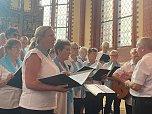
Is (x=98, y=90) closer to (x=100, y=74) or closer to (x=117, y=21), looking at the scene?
(x=100, y=74)

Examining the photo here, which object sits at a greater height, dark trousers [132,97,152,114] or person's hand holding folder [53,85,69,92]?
person's hand holding folder [53,85,69,92]

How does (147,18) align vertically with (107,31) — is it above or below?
above

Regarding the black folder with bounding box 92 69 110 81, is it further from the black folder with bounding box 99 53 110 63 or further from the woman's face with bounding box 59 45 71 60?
the black folder with bounding box 99 53 110 63

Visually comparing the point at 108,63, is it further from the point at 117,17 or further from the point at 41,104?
the point at 117,17

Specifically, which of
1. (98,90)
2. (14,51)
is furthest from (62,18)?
(98,90)

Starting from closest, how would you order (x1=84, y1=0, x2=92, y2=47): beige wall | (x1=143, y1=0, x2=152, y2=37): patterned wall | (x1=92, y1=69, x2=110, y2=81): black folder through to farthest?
(x1=92, y1=69, x2=110, y2=81): black folder, (x1=143, y1=0, x2=152, y2=37): patterned wall, (x1=84, y1=0, x2=92, y2=47): beige wall

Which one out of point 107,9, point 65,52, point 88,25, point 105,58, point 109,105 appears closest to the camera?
point 65,52

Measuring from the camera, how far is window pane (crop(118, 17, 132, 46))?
29.0ft

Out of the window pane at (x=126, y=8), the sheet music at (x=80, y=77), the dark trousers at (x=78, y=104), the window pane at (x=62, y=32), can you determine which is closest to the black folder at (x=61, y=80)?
the sheet music at (x=80, y=77)

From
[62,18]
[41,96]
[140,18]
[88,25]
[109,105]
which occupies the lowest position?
[109,105]

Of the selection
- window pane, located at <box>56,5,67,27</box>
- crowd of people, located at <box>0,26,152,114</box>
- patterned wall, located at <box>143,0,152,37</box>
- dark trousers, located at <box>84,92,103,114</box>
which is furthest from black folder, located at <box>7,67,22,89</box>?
window pane, located at <box>56,5,67,27</box>

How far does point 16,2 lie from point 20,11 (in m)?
0.86

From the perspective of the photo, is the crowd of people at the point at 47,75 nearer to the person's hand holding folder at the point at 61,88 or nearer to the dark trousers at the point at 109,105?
the person's hand holding folder at the point at 61,88

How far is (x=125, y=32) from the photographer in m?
9.05
